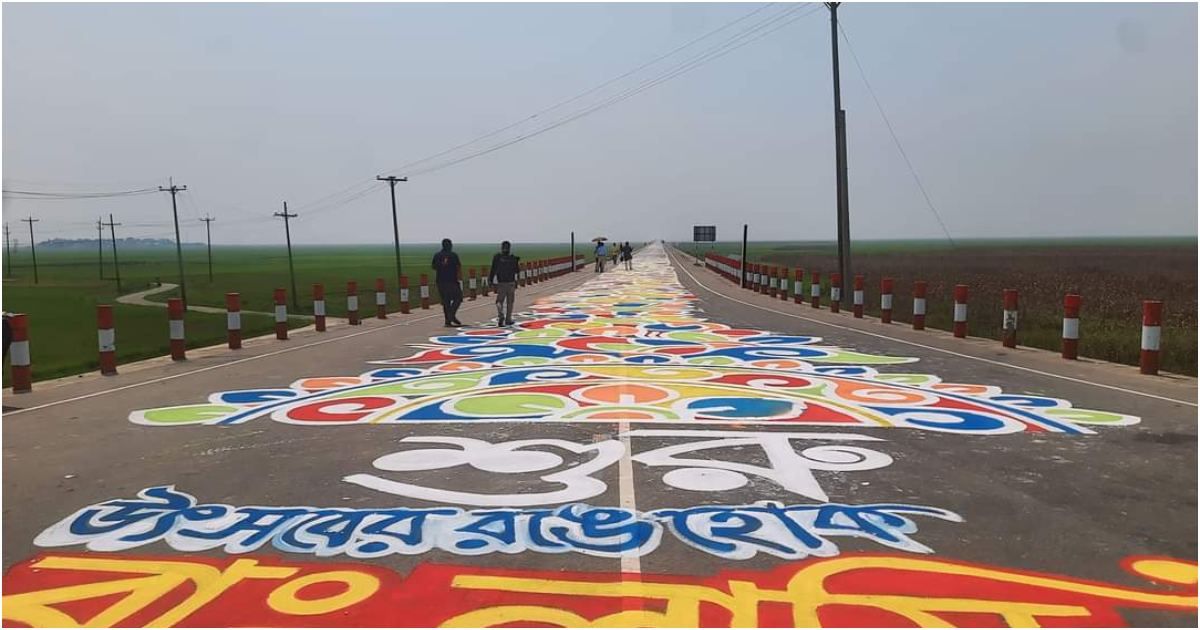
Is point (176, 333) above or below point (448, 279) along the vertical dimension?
below

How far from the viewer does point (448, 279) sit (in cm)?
1775

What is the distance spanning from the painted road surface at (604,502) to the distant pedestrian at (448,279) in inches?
293

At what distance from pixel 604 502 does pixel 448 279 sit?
1311cm

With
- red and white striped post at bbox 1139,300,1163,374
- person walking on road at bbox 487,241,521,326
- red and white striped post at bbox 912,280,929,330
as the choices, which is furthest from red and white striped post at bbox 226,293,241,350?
red and white striped post at bbox 1139,300,1163,374

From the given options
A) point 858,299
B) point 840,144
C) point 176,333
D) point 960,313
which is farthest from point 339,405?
point 840,144

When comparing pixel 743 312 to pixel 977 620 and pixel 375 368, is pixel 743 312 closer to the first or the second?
pixel 375 368

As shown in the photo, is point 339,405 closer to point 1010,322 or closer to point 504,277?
point 504,277

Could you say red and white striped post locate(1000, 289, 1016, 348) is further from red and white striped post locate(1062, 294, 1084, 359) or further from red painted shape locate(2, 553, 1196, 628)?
red painted shape locate(2, 553, 1196, 628)

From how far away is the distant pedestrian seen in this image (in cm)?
1759

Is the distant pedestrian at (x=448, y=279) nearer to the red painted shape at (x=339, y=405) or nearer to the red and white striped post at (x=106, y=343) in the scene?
the red and white striped post at (x=106, y=343)

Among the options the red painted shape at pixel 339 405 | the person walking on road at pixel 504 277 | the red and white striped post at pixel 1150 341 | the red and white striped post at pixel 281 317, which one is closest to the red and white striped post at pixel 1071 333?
the red and white striped post at pixel 1150 341

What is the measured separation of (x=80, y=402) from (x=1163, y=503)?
32.5 ft

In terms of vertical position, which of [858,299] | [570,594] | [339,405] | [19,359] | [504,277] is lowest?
[570,594]

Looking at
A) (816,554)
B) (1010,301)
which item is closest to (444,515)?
(816,554)
